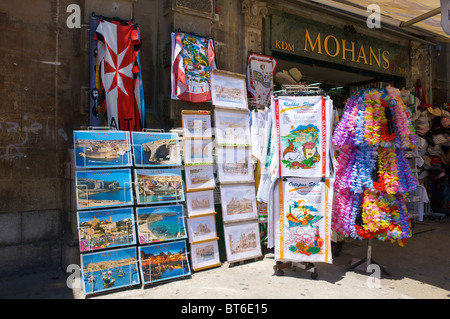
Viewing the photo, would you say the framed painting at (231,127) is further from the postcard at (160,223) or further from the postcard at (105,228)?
the postcard at (105,228)

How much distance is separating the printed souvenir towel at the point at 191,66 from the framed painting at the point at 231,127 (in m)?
0.96

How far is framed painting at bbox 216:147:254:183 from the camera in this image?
525cm

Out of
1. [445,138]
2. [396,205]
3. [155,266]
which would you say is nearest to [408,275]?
[396,205]

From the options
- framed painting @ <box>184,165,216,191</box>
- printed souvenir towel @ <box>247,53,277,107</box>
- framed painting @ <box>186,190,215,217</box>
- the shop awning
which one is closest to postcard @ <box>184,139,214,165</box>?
framed painting @ <box>184,165,216,191</box>

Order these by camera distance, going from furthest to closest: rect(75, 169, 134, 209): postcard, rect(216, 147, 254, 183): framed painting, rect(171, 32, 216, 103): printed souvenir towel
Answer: rect(171, 32, 216, 103): printed souvenir towel < rect(216, 147, 254, 183): framed painting < rect(75, 169, 134, 209): postcard

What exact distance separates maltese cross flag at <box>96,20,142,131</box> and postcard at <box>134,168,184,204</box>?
107 cm

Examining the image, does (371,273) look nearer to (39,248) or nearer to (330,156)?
(330,156)

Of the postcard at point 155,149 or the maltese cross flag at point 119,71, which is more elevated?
the maltese cross flag at point 119,71

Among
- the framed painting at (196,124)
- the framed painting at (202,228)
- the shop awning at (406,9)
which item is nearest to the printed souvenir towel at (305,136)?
the framed painting at (196,124)

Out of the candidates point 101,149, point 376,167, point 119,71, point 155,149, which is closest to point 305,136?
point 376,167

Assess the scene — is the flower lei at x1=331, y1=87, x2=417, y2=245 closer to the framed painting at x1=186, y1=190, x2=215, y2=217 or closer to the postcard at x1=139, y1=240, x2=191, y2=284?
the framed painting at x1=186, y1=190, x2=215, y2=217

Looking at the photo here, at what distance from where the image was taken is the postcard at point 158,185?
4.50 metres

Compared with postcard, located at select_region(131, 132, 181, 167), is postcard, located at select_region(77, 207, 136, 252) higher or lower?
lower

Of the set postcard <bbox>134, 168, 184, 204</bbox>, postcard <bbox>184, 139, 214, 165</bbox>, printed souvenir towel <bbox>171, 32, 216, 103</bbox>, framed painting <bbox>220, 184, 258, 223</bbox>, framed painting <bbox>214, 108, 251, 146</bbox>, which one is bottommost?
framed painting <bbox>220, 184, 258, 223</bbox>
